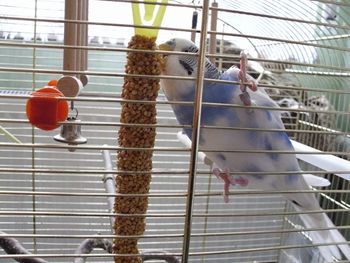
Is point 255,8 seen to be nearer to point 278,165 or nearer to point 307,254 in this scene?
point 278,165

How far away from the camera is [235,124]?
58 centimetres

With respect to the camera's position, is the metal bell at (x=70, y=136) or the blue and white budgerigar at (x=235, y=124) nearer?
the blue and white budgerigar at (x=235, y=124)

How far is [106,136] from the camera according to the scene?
1.27 m

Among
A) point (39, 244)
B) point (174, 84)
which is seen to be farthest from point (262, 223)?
point (174, 84)

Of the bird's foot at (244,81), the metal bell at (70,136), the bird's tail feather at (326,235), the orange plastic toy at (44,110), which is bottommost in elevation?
the bird's tail feather at (326,235)

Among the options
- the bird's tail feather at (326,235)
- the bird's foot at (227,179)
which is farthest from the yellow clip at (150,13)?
the bird's tail feather at (326,235)

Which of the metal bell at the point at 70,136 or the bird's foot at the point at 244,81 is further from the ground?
the bird's foot at the point at 244,81

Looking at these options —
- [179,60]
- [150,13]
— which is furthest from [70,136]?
[150,13]

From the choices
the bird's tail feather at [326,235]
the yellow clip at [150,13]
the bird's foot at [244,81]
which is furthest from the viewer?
the bird's tail feather at [326,235]

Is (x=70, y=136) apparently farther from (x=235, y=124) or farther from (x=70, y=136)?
(x=235, y=124)

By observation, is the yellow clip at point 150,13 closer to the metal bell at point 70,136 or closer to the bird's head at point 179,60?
the bird's head at point 179,60

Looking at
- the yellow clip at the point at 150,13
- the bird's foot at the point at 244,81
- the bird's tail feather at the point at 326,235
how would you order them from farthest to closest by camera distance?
1. the bird's tail feather at the point at 326,235
2. the bird's foot at the point at 244,81
3. the yellow clip at the point at 150,13

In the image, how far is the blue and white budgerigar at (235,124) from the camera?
21.8 inches

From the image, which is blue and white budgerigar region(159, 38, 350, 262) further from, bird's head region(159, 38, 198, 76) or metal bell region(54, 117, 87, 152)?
metal bell region(54, 117, 87, 152)
